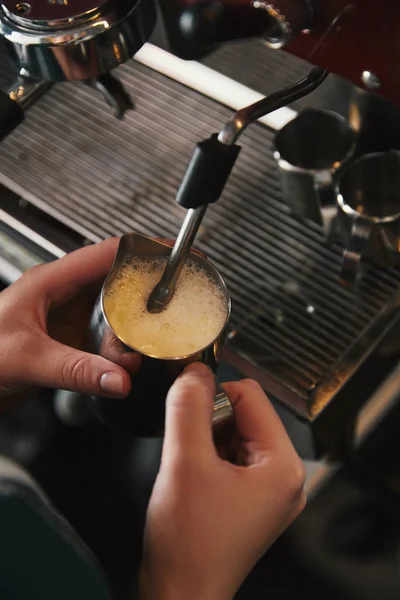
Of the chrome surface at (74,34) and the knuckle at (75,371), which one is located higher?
the chrome surface at (74,34)

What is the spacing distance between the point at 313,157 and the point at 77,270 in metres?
0.32

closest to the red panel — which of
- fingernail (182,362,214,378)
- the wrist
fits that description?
fingernail (182,362,214,378)

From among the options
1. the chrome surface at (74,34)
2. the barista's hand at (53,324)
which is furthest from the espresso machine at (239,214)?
the barista's hand at (53,324)

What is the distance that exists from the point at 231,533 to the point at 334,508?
0.34 m

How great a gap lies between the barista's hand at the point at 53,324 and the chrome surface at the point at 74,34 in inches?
6.4

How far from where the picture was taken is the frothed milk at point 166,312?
0.61 meters

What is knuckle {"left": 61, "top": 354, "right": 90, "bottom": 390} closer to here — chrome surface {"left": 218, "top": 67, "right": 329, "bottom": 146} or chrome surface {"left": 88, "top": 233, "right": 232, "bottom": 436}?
chrome surface {"left": 88, "top": 233, "right": 232, "bottom": 436}

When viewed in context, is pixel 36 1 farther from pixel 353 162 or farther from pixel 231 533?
pixel 231 533

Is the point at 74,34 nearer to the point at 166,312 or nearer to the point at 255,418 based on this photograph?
the point at 166,312

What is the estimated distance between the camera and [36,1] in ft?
2.16

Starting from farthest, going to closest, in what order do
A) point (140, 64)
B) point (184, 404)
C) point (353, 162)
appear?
point (140, 64) < point (353, 162) < point (184, 404)

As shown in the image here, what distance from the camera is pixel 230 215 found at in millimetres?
833

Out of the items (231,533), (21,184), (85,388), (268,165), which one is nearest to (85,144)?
(21,184)

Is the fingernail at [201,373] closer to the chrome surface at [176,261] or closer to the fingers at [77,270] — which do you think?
the chrome surface at [176,261]
